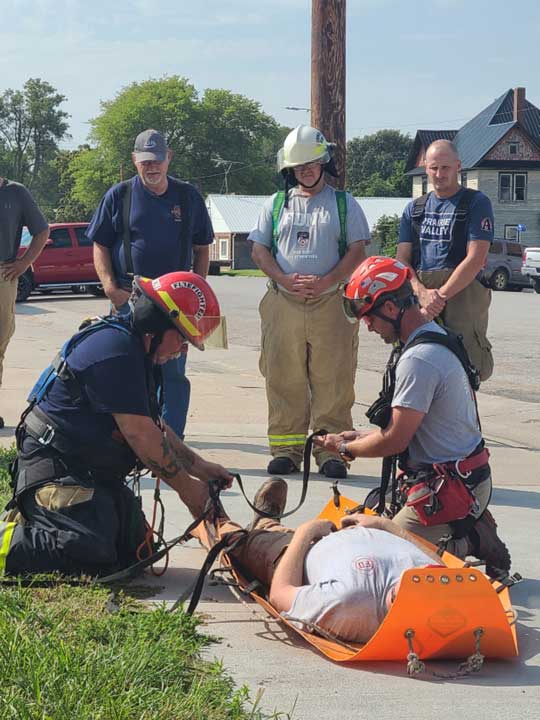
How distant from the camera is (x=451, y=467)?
16.9 feet

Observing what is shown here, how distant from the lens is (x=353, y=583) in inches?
170

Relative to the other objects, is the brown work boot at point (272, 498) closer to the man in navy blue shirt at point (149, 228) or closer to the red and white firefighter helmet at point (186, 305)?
the red and white firefighter helmet at point (186, 305)

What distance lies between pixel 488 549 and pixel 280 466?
2.64m

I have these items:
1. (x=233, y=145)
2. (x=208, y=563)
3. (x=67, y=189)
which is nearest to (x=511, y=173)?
(x=233, y=145)

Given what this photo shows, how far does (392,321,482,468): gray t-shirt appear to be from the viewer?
501 cm

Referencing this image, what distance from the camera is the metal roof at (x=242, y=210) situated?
85.6 m

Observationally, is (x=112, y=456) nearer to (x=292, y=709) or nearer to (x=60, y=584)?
(x=60, y=584)

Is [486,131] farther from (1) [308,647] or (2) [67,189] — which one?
(1) [308,647]

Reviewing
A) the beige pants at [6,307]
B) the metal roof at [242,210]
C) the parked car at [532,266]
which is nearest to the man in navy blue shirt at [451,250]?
the beige pants at [6,307]

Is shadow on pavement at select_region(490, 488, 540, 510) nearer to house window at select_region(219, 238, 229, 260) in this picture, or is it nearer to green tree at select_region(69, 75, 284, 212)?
house window at select_region(219, 238, 229, 260)

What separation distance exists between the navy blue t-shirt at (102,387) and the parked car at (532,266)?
102 feet

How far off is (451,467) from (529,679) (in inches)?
48.7

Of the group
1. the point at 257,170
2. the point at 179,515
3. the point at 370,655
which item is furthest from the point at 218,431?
the point at 257,170

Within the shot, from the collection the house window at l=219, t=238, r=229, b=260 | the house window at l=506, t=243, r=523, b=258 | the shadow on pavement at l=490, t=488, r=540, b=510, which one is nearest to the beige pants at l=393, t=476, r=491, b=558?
the shadow on pavement at l=490, t=488, r=540, b=510
